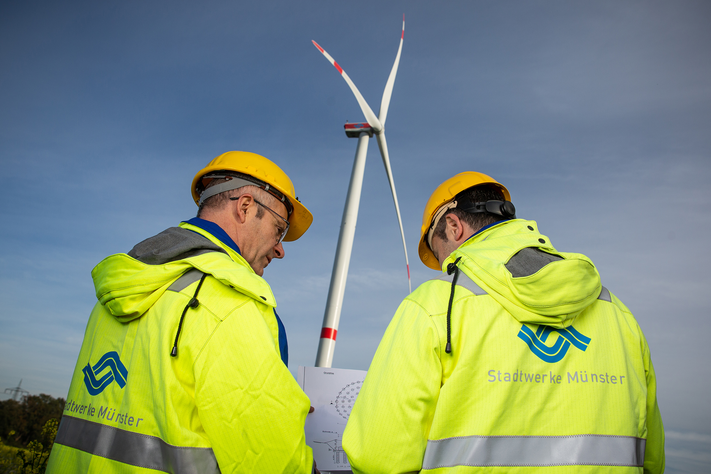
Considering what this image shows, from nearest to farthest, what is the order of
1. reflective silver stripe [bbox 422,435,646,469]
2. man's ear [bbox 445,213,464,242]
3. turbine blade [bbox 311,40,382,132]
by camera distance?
reflective silver stripe [bbox 422,435,646,469] → man's ear [bbox 445,213,464,242] → turbine blade [bbox 311,40,382,132]

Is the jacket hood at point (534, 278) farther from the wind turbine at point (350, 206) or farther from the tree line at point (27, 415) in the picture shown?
the tree line at point (27, 415)

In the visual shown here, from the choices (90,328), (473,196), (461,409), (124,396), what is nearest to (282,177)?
(473,196)

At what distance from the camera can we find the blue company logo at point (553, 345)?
3.31 meters

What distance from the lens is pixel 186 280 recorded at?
11.5 feet

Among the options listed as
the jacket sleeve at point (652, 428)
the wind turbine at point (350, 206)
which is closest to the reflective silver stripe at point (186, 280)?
the jacket sleeve at point (652, 428)

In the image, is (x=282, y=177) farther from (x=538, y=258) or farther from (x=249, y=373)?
(x=538, y=258)

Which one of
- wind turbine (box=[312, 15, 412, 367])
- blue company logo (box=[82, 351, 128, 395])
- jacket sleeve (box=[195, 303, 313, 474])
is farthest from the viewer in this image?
wind turbine (box=[312, 15, 412, 367])

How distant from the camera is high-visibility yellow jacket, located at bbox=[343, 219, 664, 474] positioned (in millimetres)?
3107

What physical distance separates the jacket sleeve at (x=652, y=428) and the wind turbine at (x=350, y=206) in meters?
11.3

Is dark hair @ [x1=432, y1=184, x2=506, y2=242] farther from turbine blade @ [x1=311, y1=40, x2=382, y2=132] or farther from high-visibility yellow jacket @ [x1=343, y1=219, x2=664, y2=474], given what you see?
turbine blade @ [x1=311, y1=40, x2=382, y2=132]

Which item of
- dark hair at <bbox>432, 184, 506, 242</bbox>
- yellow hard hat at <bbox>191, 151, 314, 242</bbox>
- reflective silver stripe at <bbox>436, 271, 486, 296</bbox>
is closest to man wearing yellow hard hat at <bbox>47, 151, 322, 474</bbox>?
reflective silver stripe at <bbox>436, 271, 486, 296</bbox>

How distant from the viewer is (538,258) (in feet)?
11.0

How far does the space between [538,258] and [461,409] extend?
1.29 m

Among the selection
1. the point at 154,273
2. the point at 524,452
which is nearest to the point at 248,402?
the point at 154,273
